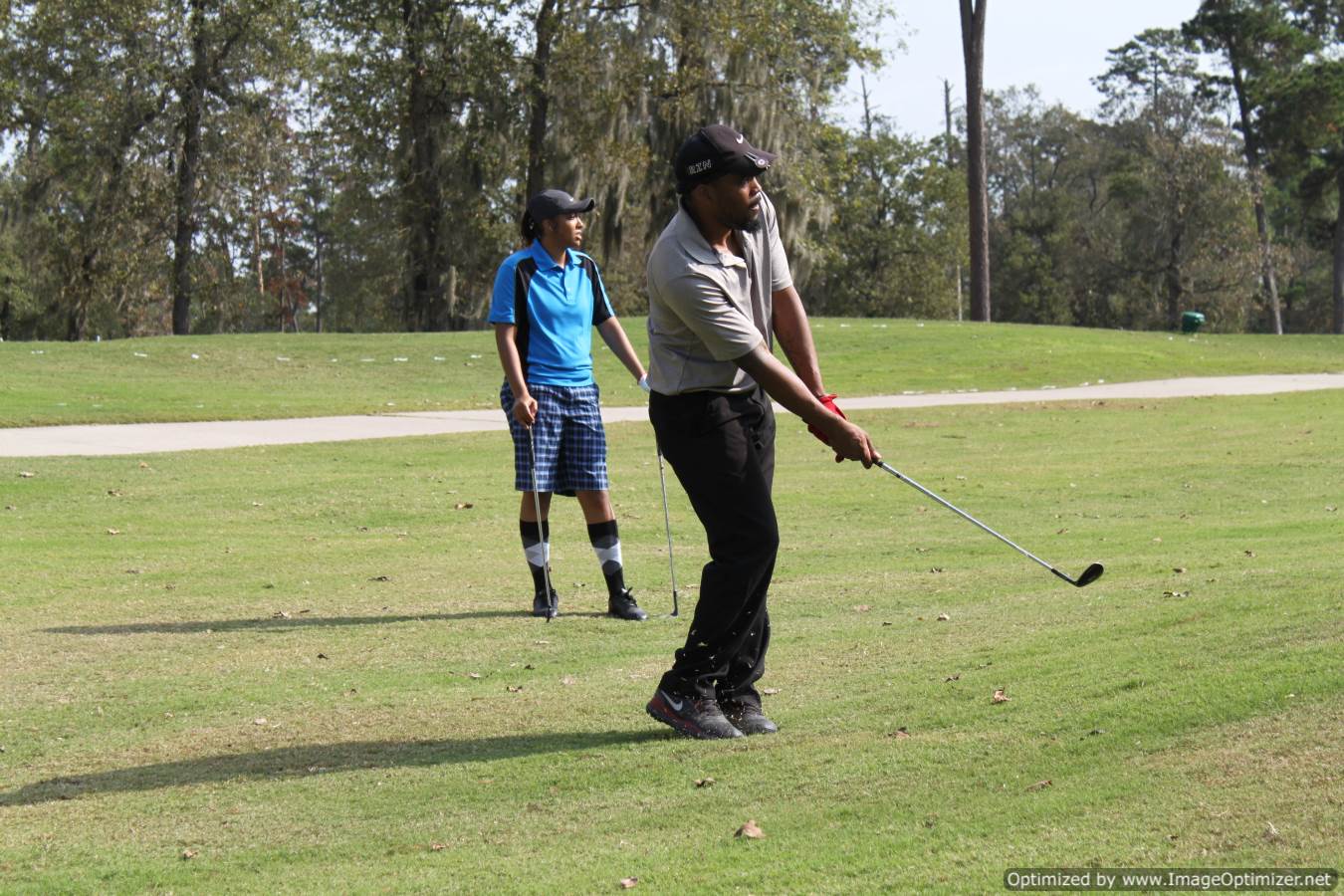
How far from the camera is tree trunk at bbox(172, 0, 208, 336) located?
41.2 meters

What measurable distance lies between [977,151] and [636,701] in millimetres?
36323

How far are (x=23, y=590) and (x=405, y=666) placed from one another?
10.3ft

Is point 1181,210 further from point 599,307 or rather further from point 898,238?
point 599,307

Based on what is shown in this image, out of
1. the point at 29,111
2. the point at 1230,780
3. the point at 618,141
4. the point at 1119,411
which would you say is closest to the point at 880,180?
the point at 618,141

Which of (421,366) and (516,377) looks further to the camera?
(421,366)

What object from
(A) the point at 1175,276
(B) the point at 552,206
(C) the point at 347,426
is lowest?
(C) the point at 347,426

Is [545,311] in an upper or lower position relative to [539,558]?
upper

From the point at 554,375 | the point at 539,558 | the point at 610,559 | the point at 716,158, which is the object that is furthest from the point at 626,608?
the point at 716,158

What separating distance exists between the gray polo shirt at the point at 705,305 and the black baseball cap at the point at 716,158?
170mm

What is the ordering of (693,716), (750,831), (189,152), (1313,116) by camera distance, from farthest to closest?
1. (1313,116)
2. (189,152)
3. (693,716)
4. (750,831)

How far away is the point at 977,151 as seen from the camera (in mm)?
40719

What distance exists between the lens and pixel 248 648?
7.62 metres

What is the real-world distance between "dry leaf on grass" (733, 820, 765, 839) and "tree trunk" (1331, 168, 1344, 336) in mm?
60345

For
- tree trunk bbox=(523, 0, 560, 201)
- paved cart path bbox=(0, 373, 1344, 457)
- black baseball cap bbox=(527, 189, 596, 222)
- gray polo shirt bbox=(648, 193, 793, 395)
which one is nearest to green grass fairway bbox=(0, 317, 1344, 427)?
paved cart path bbox=(0, 373, 1344, 457)
